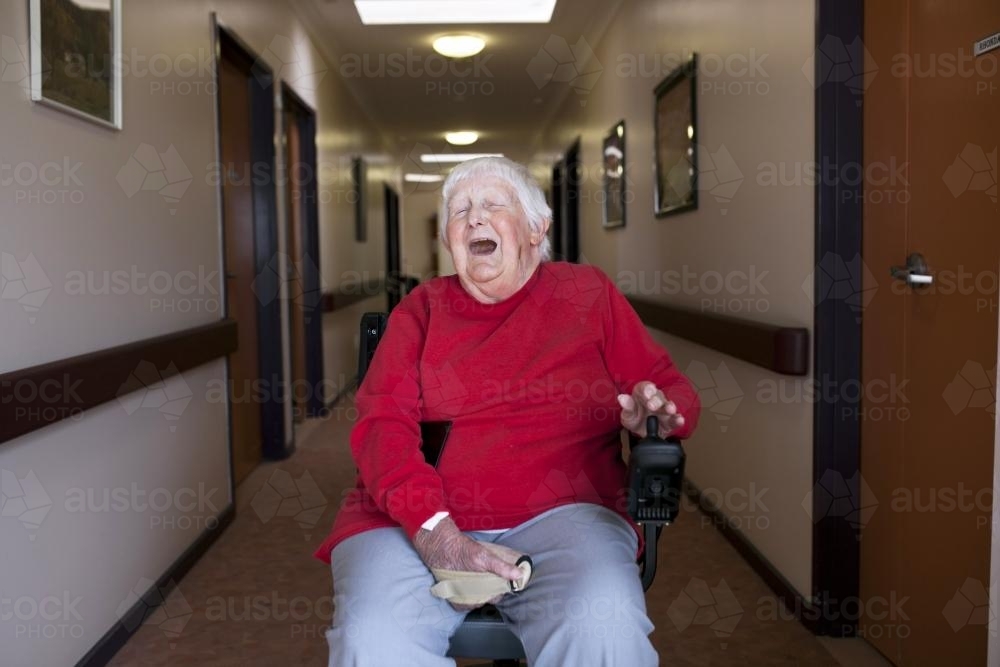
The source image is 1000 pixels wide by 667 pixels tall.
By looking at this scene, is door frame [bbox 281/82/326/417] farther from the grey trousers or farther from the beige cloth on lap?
the beige cloth on lap

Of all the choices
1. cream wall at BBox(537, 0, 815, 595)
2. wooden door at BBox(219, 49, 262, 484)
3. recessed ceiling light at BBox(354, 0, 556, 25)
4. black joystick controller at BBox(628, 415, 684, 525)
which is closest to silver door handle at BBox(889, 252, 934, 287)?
cream wall at BBox(537, 0, 815, 595)

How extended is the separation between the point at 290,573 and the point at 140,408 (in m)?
0.84

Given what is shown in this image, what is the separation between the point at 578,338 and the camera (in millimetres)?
1796

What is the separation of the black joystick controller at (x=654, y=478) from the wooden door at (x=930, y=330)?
82 cm

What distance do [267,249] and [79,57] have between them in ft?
8.36

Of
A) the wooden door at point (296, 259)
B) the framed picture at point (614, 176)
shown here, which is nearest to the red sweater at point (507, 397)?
the framed picture at point (614, 176)

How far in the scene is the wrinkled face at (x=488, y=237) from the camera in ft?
5.92

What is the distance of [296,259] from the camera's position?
19.8ft

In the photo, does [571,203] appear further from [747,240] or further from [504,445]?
[504,445]

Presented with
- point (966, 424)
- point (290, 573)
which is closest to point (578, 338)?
point (966, 424)

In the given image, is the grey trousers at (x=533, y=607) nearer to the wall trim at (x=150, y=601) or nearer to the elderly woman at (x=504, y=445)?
the elderly woman at (x=504, y=445)

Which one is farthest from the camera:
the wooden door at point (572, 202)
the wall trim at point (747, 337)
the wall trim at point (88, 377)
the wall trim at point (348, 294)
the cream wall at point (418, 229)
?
the cream wall at point (418, 229)

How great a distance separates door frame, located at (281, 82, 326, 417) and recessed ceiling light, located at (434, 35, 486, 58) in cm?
106

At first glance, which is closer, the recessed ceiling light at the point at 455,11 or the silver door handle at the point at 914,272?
the silver door handle at the point at 914,272
